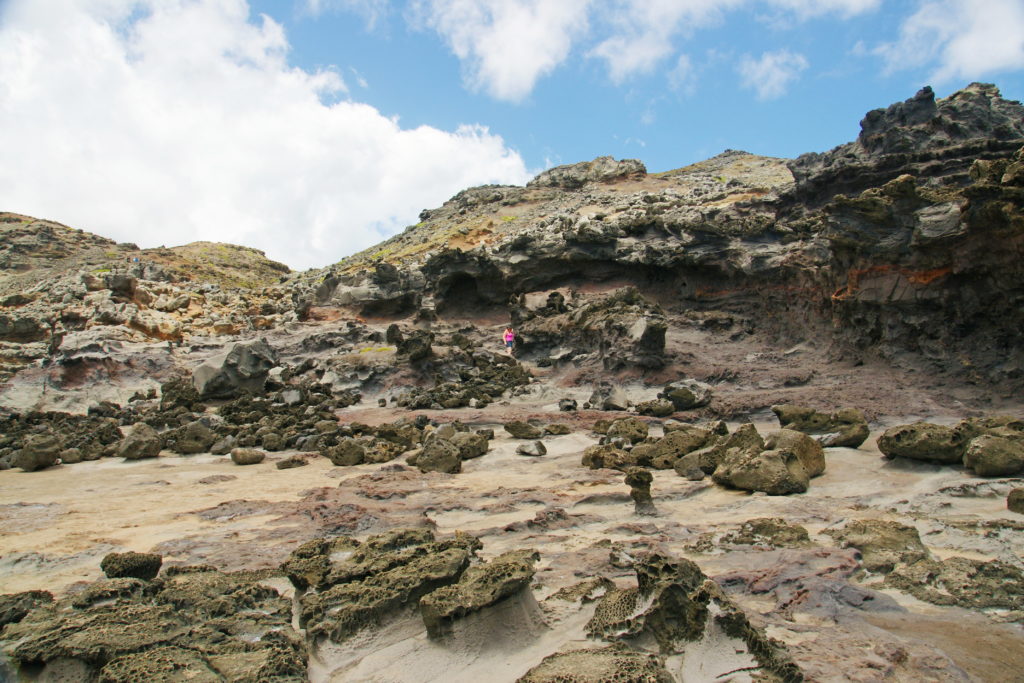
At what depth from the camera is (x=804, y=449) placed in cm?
634

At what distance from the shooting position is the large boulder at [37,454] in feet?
28.7

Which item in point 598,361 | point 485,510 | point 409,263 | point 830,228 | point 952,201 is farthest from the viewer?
point 409,263

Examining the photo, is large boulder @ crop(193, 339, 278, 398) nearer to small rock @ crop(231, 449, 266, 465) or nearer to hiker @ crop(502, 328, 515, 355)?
hiker @ crop(502, 328, 515, 355)

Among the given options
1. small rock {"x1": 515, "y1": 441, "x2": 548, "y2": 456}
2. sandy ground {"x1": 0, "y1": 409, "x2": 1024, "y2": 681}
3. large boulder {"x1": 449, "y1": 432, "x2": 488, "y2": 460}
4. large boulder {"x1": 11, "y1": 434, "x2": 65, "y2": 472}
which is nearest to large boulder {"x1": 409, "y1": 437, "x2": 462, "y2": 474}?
sandy ground {"x1": 0, "y1": 409, "x2": 1024, "y2": 681}

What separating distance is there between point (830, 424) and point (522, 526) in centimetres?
528

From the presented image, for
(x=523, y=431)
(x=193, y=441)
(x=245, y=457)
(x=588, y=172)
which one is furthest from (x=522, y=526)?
(x=588, y=172)

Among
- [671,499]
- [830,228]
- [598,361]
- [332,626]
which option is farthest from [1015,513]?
[598,361]

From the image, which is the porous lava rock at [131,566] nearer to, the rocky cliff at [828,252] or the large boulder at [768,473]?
the large boulder at [768,473]

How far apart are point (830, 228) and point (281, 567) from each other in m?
11.9

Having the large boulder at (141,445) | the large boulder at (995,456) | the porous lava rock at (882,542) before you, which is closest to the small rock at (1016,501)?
the large boulder at (995,456)

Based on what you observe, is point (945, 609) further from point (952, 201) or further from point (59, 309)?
point (59, 309)

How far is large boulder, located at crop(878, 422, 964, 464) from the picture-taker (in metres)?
6.09

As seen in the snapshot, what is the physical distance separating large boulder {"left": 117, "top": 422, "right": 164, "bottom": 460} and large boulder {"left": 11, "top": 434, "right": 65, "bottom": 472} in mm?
898

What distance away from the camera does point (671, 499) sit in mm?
5898
